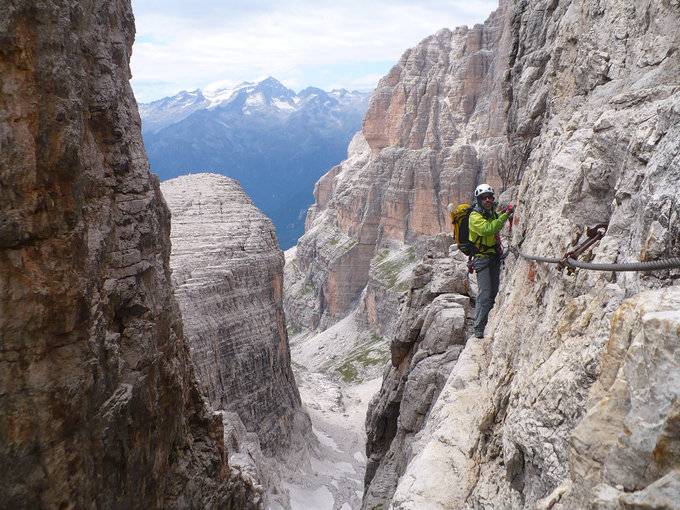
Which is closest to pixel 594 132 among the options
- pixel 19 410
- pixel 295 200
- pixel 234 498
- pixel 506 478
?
pixel 506 478

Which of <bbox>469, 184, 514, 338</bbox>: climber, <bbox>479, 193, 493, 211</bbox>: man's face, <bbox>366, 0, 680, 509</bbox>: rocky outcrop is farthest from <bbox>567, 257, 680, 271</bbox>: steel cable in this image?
<bbox>479, 193, 493, 211</bbox>: man's face

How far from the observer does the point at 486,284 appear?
13.9 metres

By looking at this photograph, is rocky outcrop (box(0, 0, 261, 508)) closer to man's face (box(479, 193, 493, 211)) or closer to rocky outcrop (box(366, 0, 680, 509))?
rocky outcrop (box(366, 0, 680, 509))

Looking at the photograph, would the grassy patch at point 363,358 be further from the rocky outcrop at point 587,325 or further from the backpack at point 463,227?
the rocky outcrop at point 587,325

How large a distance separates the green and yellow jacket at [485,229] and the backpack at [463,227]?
0.25 meters

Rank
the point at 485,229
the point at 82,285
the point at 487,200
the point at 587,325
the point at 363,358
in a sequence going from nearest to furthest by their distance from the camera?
the point at 587,325 < the point at 82,285 < the point at 485,229 < the point at 487,200 < the point at 363,358

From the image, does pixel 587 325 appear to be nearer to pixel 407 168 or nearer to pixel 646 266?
pixel 646 266

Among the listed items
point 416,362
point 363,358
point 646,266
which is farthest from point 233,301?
point 363,358

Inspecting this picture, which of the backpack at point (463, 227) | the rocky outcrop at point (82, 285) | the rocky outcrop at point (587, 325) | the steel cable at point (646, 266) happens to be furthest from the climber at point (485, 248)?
the rocky outcrop at point (82, 285)

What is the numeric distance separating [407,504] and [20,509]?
7.45m

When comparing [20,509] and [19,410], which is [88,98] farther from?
[20,509]

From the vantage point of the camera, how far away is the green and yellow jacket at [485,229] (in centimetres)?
1187

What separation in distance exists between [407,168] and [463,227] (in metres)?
88.6

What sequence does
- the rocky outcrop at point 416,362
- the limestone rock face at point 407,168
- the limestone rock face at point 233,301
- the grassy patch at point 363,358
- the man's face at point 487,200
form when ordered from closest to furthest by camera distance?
the man's face at point 487,200 → the rocky outcrop at point 416,362 → the limestone rock face at point 233,301 → the grassy patch at point 363,358 → the limestone rock face at point 407,168
